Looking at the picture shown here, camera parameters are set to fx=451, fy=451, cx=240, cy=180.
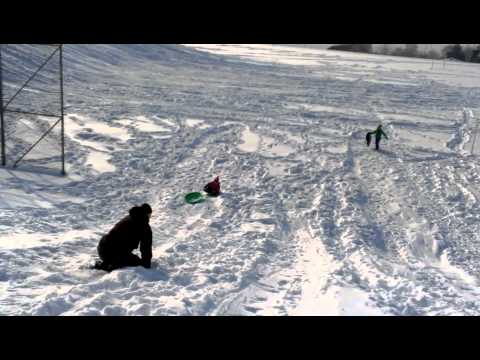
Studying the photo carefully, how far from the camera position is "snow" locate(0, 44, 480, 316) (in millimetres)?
5469

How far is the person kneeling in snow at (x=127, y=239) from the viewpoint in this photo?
562 cm

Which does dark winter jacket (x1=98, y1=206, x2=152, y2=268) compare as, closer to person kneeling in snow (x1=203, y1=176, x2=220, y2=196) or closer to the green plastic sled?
the green plastic sled

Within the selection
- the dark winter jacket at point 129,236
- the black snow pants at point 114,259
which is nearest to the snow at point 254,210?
the black snow pants at point 114,259

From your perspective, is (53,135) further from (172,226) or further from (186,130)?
(172,226)

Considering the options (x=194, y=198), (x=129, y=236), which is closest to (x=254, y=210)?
(x=194, y=198)

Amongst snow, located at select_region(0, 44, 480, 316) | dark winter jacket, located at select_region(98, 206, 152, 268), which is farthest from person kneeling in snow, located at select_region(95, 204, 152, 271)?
snow, located at select_region(0, 44, 480, 316)

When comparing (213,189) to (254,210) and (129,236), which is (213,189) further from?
(129,236)

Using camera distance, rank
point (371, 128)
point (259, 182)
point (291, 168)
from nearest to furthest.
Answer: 1. point (259, 182)
2. point (291, 168)
3. point (371, 128)
